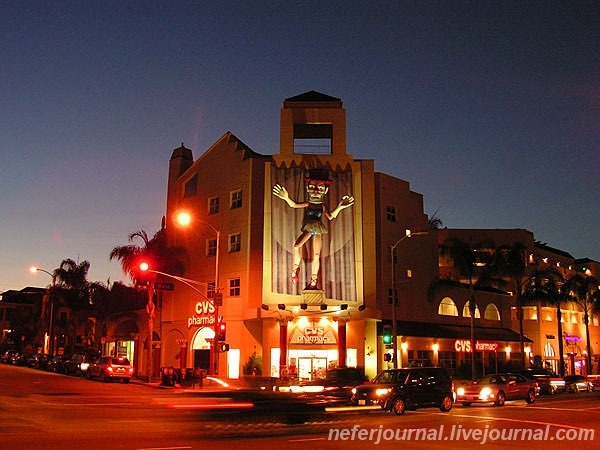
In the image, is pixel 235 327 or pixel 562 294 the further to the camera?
pixel 562 294

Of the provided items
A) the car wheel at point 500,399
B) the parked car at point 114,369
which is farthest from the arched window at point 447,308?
the parked car at point 114,369

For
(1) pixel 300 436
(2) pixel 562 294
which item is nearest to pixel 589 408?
(1) pixel 300 436

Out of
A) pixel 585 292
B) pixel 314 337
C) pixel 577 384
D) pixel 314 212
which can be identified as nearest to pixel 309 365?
pixel 314 337

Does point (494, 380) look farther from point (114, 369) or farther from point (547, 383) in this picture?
point (114, 369)

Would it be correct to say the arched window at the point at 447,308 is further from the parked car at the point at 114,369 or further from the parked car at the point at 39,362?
the parked car at the point at 39,362

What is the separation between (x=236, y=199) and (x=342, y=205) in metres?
8.06

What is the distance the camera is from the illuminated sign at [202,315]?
4566cm

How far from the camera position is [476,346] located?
164 ft

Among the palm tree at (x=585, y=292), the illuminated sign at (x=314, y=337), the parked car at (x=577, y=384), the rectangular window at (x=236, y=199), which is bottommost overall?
→ the parked car at (x=577, y=384)

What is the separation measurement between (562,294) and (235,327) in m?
32.5

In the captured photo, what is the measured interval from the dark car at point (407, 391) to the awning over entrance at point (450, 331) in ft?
67.7

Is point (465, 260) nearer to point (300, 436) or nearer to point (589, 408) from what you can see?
point (589, 408)

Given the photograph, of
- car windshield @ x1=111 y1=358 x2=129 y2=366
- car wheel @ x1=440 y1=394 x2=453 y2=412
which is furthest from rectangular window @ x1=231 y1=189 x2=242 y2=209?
car wheel @ x1=440 y1=394 x2=453 y2=412

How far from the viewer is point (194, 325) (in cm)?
4738
